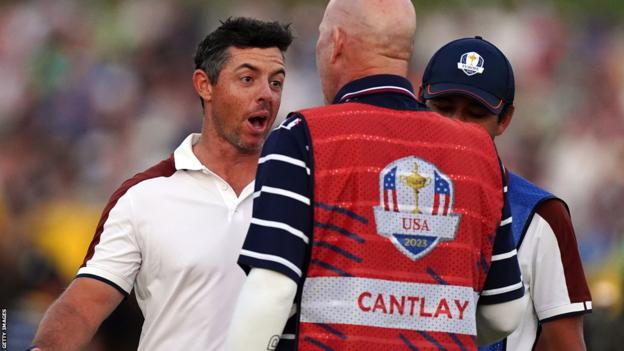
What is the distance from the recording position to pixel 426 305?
318 cm

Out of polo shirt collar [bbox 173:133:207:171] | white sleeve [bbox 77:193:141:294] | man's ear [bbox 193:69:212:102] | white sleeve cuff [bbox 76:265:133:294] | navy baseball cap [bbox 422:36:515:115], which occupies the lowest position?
white sleeve cuff [bbox 76:265:133:294]

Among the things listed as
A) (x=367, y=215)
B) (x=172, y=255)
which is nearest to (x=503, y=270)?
(x=367, y=215)

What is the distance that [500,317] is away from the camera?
3484 millimetres

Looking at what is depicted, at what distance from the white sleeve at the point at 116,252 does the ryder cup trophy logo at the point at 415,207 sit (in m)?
1.31

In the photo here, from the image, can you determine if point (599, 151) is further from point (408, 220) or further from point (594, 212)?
point (408, 220)

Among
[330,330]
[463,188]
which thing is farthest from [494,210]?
[330,330]

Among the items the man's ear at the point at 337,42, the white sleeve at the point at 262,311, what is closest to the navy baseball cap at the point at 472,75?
the man's ear at the point at 337,42

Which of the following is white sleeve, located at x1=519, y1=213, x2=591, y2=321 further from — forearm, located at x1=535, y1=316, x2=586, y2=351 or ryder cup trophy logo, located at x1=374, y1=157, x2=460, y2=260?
ryder cup trophy logo, located at x1=374, y1=157, x2=460, y2=260

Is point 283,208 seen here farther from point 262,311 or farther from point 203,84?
point 203,84

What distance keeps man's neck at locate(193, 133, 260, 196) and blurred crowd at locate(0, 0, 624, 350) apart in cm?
457

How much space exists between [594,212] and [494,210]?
796 cm

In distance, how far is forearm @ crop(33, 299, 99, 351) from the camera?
3.93m

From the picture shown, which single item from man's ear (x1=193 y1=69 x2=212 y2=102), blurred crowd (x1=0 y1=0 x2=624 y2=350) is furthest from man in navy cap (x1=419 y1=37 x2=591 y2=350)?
blurred crowd (x1=0 y1=0 x2=624 y2=350)

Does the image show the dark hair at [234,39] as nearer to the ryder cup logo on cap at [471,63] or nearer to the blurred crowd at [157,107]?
the ryder cup logo on cap at [471,63]
